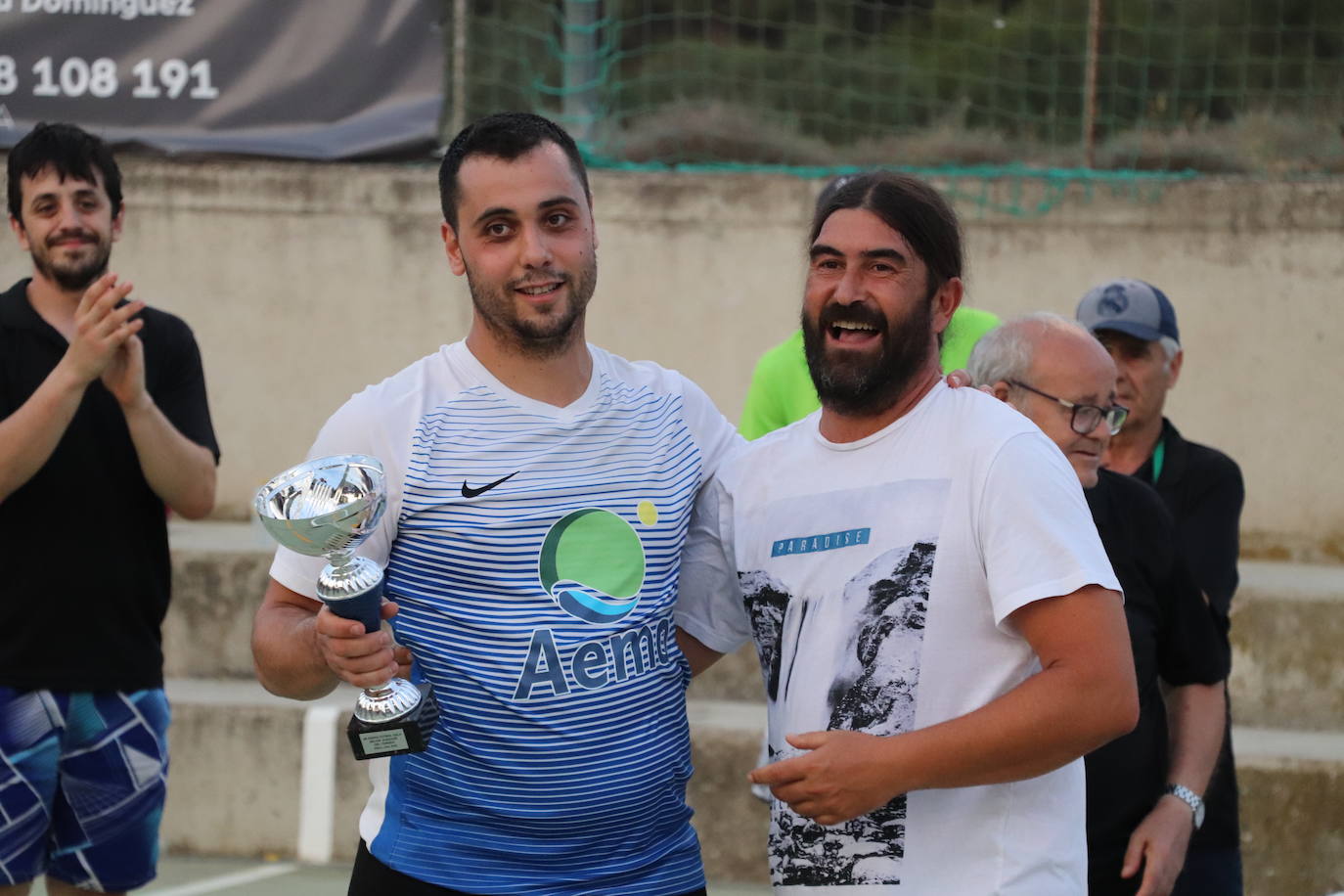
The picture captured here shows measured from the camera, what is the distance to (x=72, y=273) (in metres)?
4.04

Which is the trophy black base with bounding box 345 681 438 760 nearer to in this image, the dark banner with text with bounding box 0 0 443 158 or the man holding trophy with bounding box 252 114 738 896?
the man holding trophy with bounding box 252 114 738 896

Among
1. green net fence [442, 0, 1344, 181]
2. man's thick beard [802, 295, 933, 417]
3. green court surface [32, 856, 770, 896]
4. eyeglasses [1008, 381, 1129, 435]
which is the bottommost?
green court surface [32, 856, 770, 896]

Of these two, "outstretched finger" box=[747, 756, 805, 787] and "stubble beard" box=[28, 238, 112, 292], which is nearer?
"outstretched finger" box=[747, 756, 805, 787]

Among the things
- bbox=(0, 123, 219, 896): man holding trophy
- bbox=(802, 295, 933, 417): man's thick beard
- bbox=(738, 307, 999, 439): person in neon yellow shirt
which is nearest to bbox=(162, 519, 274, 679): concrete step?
bbox=(0, 123, 219, 896): man holding trophy

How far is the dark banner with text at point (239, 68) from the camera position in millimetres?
7582

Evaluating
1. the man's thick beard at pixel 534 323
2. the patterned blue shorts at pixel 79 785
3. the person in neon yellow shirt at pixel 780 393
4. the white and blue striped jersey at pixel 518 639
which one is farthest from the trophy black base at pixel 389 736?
the person in neon yellow shirt at pixel 780 393

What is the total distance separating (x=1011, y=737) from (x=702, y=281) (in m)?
5.30

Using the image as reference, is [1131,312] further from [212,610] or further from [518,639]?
[212,610]

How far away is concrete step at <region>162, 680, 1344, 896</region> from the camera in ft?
18.5

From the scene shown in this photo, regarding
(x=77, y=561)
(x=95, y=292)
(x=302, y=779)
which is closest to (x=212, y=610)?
(x=302, y=779)

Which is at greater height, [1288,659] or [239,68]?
[239,68]

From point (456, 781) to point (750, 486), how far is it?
65 centimetres

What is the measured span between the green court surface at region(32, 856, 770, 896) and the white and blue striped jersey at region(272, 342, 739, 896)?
3.12 m

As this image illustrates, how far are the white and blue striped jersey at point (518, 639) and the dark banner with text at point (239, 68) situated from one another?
525 cm
